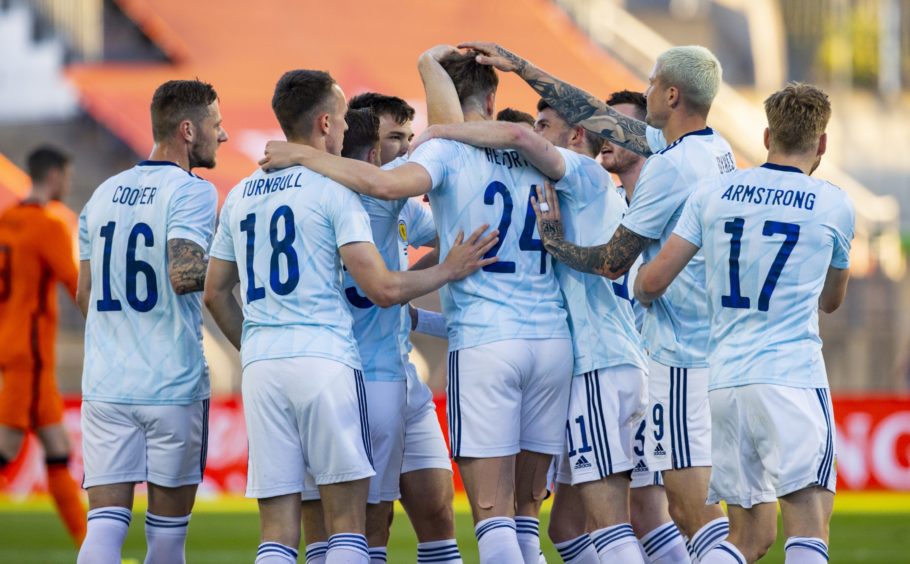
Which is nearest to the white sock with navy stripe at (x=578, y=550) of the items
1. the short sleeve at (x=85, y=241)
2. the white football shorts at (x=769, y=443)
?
the white football shorts at (x=769, y=443)

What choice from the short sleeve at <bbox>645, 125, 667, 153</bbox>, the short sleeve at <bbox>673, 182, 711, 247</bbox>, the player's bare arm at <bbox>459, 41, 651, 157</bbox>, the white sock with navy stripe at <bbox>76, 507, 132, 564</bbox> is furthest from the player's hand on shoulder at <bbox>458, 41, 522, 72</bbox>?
the white sock with navy stripe at <bbox>76, 507, 132, 564</bbox>

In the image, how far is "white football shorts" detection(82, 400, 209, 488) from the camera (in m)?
7.14

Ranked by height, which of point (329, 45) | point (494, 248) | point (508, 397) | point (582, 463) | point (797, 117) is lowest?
point (582, 463)

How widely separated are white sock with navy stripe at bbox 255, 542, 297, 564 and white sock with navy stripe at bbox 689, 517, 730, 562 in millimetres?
2072

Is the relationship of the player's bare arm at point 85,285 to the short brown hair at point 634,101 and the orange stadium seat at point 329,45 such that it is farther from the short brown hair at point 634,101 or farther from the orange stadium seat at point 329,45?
the orange stadium seat at point 329,45

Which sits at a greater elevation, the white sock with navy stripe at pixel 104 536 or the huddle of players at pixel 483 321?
the huddle of players at pixel 483 321

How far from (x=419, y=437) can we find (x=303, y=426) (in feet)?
3.76

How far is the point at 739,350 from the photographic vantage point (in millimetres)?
6312

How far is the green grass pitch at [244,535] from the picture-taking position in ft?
39.3

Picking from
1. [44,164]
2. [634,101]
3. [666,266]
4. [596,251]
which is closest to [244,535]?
[44,164]

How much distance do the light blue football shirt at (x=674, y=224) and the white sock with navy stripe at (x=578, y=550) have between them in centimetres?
115

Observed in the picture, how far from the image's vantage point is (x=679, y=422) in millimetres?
7219

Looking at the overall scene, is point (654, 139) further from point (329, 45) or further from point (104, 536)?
point (329, 45)

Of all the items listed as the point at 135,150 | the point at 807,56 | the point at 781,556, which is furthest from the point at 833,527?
the point at 807,56
